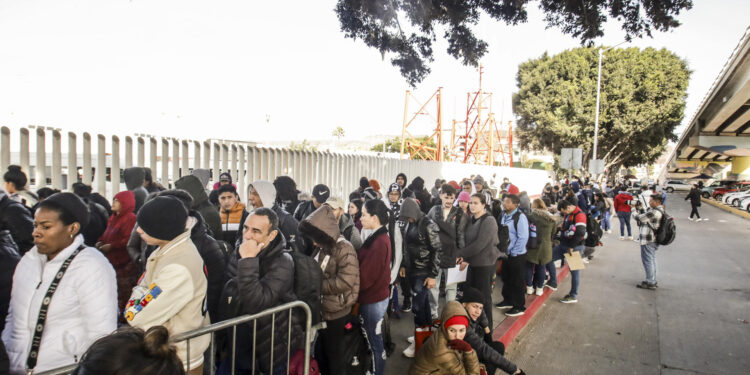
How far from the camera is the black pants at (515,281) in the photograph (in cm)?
595

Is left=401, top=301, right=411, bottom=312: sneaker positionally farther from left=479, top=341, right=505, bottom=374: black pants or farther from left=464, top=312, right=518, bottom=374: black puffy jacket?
left=464, top=312, right=518, bottom=374: black puffy jacket

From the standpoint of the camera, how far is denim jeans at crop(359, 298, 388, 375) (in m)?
3.77

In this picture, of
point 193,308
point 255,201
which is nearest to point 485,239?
point 255,201

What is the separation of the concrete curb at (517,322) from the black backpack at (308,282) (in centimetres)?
285

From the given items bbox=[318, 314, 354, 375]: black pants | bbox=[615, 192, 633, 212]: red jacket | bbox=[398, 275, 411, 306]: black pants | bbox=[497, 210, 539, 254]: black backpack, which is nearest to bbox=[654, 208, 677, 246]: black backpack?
bbox=[497, 210, 539, 254]: black backpack

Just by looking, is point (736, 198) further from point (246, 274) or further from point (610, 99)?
point (246, 274)

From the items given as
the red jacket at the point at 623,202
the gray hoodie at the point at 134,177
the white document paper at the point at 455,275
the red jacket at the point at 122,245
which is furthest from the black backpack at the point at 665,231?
the gray hoodie at the point at 134,177

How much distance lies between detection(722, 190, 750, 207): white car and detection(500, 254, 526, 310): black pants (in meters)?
26.4

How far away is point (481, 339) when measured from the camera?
11.9 feet

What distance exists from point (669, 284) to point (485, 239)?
210 inches

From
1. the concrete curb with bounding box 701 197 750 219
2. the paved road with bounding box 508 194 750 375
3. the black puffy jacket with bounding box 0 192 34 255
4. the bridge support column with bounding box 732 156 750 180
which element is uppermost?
the bridge support column with bounding box 732 156 750 180

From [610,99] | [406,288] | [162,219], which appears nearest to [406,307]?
[406,288]

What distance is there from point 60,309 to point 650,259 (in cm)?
844

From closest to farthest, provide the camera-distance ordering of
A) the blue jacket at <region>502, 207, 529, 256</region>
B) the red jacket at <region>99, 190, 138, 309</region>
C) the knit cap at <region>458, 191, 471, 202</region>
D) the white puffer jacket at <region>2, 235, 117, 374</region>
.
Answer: the white puffer jacket at <region>2, 235, 117, 374</region> → the red jacket at <region>99, 190, 138, 309</region> → the knit cap at <region>458, 191, 471, 202</region> → the blue jacket at <region>502, 207, 529, 256</region>
